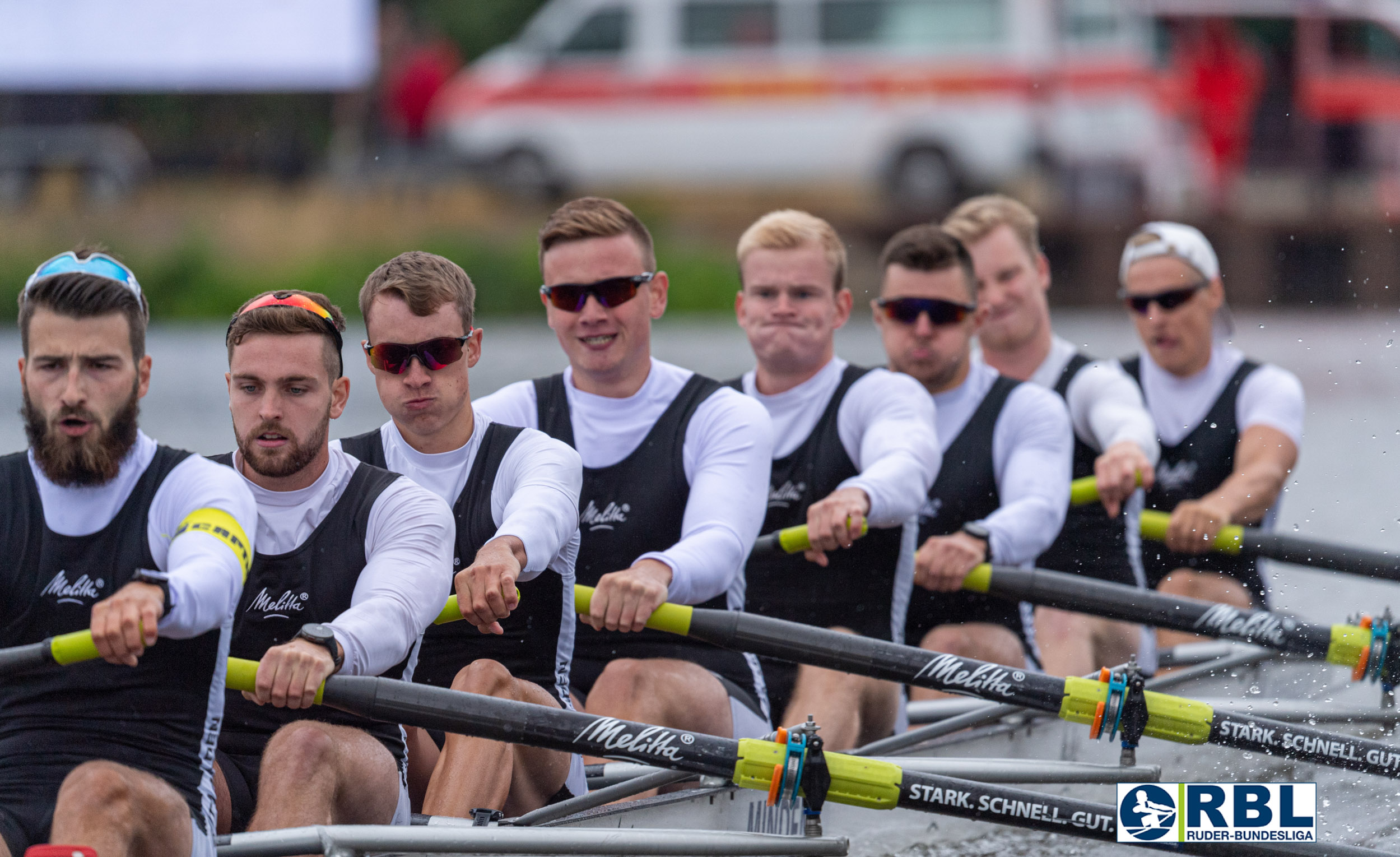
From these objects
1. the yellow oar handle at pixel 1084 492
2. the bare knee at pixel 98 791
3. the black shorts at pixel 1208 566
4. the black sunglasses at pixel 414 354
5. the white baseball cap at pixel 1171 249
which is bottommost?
the bare knee at pixel 98 791

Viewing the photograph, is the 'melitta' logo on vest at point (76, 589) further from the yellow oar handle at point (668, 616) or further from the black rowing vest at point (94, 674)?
the yellow oar handle at point (668, 616)

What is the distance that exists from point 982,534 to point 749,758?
124cm

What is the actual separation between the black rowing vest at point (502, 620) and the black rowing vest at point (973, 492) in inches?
52.9

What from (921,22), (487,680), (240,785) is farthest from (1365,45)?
(240,785)

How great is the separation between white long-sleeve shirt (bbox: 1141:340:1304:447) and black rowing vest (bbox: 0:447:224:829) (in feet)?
10.7

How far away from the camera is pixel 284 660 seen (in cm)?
271

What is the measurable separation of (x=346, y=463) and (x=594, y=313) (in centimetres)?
78

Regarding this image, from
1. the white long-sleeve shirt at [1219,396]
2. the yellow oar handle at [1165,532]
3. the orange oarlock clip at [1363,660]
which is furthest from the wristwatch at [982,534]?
the white long-sleeve shirt at [1219,396]

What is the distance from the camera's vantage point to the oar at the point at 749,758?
2.84m

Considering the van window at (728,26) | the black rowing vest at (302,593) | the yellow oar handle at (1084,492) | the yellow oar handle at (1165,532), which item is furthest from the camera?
the van window at (728,26)

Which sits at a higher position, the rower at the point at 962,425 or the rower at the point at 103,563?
the rower at the point at 962,425

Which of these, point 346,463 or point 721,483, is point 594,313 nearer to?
point 721,483

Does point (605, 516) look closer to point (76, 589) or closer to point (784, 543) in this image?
point (784, 543)

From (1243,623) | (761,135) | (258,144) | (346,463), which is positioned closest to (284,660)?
(346,463)
